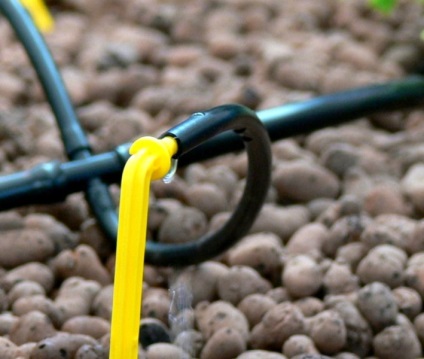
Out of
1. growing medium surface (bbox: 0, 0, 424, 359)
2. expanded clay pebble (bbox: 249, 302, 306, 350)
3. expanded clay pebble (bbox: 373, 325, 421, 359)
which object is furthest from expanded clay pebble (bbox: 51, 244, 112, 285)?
expanded clay pebble (bbox: 373, 325, 421, 359)

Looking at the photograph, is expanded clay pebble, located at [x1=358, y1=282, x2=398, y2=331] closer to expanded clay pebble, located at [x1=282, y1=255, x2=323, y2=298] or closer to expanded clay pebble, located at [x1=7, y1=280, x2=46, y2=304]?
expanded clay pebble, located at [x1=282, y1=255, x2=323, y2=298]

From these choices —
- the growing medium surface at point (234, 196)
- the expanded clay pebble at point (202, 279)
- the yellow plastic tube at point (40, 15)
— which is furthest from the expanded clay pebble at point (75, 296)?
the yellow plastic tube at point (40, 15)

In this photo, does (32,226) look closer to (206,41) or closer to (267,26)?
(206,41)

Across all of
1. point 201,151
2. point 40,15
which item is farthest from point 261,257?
point 40,15

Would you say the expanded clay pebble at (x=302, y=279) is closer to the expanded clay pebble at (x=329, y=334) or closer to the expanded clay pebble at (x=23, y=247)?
the expanded clay pebble at (x=329, y=334)

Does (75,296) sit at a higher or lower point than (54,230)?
lower

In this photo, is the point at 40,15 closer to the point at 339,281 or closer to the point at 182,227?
the point at 182,227
